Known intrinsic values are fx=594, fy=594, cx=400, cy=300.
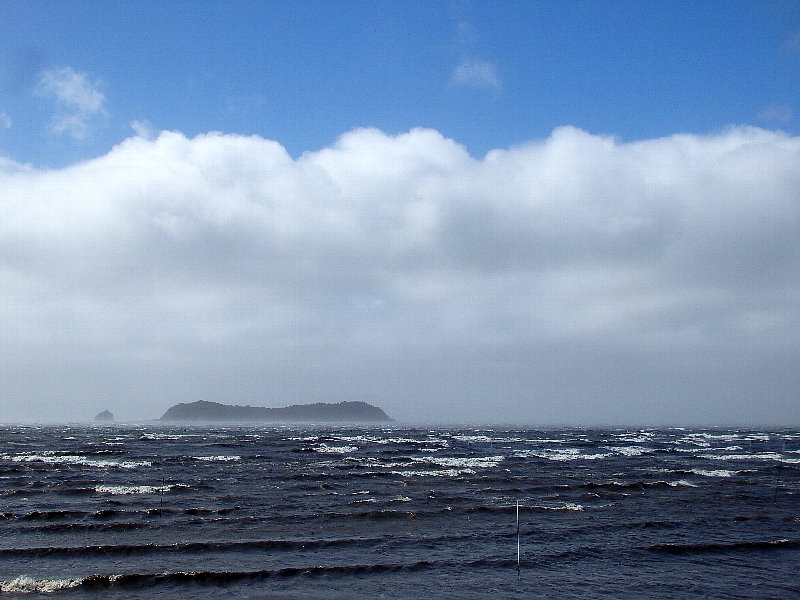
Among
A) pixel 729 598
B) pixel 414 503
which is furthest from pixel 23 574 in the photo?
pixel 729 598

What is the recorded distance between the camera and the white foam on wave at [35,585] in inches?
631

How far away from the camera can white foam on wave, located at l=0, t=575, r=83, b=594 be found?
16031mm

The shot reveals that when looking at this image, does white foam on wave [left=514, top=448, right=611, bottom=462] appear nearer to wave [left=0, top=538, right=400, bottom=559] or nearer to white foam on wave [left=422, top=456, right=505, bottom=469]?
white foam on wave [left=422, top=456, right=505, bottom=469]

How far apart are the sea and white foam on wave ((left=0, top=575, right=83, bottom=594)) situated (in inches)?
2.8

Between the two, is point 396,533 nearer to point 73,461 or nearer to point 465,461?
point 465,461

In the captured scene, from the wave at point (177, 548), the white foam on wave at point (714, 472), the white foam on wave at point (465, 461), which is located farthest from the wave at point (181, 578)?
the white foam on wave at point (714, 472)

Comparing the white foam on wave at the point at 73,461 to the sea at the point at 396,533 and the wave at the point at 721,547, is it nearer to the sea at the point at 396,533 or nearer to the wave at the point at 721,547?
the sea at the point at 396,533

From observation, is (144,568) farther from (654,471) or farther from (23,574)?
(654,471)

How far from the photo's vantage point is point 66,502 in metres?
30.7

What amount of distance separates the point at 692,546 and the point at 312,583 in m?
14.0

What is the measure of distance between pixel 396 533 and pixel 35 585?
1248cm

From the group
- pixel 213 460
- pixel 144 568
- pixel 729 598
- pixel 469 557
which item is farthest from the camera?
pixel 213 460

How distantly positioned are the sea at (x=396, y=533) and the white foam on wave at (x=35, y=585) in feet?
0.24

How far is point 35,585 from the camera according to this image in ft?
54.0
